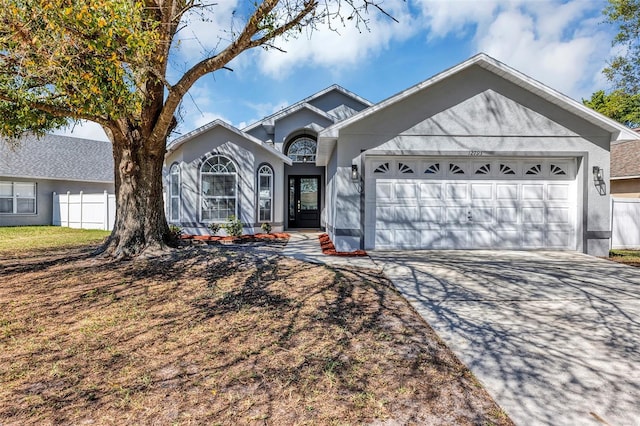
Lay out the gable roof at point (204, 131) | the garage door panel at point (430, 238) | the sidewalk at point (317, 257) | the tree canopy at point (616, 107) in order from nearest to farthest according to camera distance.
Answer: the sidewalk at point (317, 257)
the garage door panel at point (430, 238)
the gable roof at point (204, 131)
the tree canopy at point (616, 107)

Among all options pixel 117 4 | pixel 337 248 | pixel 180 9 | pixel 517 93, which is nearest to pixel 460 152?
pixel 517 93

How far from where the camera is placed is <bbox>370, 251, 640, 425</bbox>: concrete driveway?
9.33ft

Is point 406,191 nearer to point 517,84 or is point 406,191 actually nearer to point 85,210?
point 517,84

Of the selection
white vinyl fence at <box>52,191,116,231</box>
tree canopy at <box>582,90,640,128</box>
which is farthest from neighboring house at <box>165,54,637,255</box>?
tree canopy at <box>582,90,640,128</box>

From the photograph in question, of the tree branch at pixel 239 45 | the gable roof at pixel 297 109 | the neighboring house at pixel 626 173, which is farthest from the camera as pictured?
Result: the gable roof at pixel 297 109

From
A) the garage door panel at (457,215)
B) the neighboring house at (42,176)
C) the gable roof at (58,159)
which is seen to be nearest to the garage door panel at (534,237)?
the garage door panel at (457,215)

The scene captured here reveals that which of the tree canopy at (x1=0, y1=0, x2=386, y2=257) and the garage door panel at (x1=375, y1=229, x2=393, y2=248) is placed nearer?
the tree canopy at (x1=0, y1=0, x2=386, y2=257)

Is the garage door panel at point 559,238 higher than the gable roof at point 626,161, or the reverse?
the gable roof at point 626,161

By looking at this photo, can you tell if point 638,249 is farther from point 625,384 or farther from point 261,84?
point 261,84

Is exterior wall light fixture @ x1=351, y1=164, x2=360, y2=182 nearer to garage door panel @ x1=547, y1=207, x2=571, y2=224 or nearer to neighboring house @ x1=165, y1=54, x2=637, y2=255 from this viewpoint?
neighboring house @ x1=165, y1=54, x2=637, y2=255

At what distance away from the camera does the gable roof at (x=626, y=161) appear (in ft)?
46.1

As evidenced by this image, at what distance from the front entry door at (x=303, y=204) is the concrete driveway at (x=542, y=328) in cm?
889

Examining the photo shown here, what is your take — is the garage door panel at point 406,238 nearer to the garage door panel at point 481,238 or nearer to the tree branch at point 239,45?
the garage door panel at point 481,238

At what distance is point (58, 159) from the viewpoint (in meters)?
21.0
